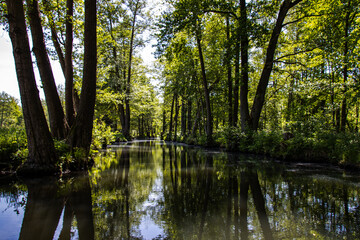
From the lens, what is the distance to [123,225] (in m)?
2.95

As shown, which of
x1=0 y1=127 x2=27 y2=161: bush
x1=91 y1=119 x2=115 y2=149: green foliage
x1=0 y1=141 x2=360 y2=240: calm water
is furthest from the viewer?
x1=91 y1=119 x2=115 y2=149: green foliage

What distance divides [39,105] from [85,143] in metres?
2.06

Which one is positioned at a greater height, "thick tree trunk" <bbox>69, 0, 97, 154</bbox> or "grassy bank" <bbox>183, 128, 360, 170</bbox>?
"thick tree trunk" <bbox>69, 0, 97, 154</bbox>

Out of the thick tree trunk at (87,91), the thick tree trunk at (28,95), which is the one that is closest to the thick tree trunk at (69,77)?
the thick tree trunk at (87,91)

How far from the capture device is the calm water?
2742 millimetres

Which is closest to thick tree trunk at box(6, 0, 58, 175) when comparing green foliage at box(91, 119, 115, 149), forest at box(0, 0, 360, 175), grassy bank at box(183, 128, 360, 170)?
forest at box(0, 0, 360, 175)

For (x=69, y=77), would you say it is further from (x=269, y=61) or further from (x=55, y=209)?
(x=269, y=61)

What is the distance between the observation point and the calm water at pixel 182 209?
2.74 m

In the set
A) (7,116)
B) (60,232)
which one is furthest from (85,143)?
(7,116)

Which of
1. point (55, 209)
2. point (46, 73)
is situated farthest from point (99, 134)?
point (55, 209)

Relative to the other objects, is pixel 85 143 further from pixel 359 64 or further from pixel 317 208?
pixel 359 64

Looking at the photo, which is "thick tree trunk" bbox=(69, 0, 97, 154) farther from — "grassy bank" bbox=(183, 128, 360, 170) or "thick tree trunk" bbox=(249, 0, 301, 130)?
"thick tree trunk" bbox=(249, 0, 301, 130)

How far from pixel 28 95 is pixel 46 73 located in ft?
8.75

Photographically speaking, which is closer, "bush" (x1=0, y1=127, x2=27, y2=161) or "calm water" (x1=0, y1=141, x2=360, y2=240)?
"calm water" (x1=0, y1=141, x2=360, y2=240)
